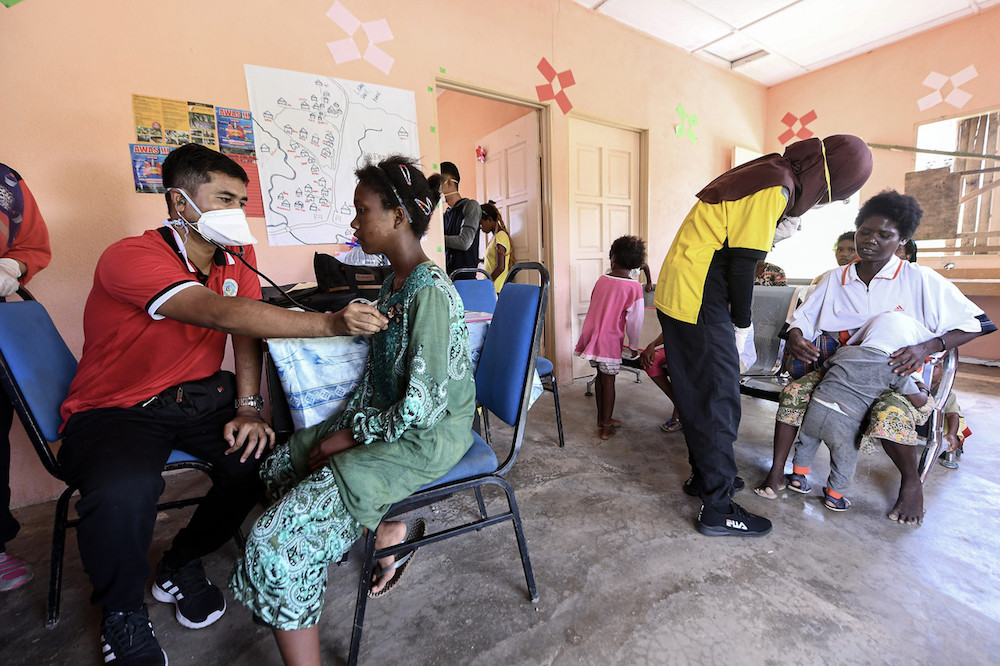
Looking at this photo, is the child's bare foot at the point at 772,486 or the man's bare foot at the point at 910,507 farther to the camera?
the child's bare foot at the point at 772,486

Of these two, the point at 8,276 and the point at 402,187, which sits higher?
the point at 402,187

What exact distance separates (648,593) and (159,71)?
307cm

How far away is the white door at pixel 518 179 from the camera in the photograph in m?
3.65

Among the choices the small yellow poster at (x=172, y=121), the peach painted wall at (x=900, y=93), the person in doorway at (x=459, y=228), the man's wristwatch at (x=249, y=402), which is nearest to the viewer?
the man's wristwatch at (x=249, y=402)

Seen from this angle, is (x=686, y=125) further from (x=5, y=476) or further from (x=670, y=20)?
(x=5, y=476)

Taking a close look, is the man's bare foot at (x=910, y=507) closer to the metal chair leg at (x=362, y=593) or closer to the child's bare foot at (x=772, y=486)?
the child's bare foot at (x=772, y=486)

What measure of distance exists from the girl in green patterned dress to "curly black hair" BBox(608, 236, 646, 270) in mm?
1722

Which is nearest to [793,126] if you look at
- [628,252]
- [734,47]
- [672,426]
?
[734,47]

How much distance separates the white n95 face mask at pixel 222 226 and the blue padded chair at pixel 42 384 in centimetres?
53

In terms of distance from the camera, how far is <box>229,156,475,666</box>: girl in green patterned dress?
908 millimetres

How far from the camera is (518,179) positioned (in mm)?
3887

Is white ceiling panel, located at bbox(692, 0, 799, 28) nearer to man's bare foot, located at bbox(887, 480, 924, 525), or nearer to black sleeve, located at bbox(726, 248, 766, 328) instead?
black sleeve, located at bbox(726, 248, 766, 328)

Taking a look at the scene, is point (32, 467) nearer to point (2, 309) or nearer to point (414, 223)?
point (2, 309)

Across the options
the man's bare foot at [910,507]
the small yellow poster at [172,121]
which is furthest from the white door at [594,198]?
the small yellow poster at [172,121]
